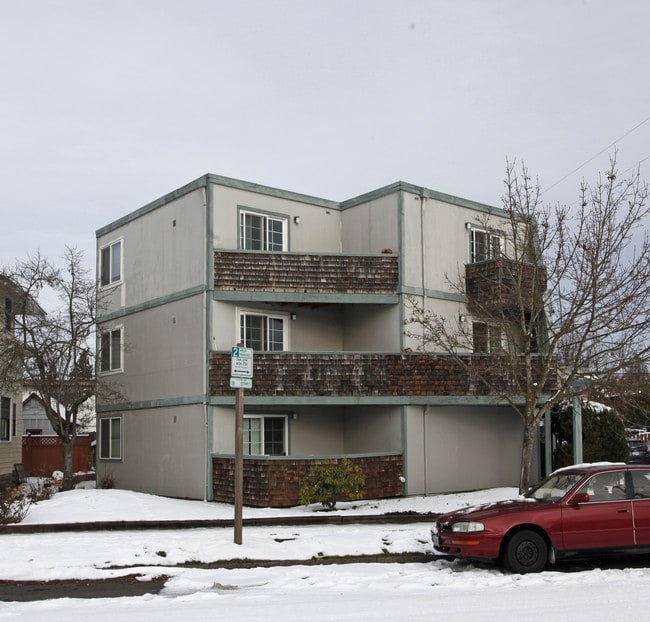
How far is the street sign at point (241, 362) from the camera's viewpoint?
13.1m

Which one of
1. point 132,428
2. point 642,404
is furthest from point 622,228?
point 132,428

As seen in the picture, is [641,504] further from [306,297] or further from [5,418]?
[5,418]

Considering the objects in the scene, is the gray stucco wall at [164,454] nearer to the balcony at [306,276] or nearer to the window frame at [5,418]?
the balcony at [306,276]

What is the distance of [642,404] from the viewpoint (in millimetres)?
20156

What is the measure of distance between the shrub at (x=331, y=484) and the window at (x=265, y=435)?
10.9 feet

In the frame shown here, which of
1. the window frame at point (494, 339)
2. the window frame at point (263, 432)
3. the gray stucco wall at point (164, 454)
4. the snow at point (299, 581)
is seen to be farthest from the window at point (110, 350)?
the window frame at point (494, 339)

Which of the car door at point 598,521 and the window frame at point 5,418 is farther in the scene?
the window frame at point 5,418

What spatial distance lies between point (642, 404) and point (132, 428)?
1372 cm

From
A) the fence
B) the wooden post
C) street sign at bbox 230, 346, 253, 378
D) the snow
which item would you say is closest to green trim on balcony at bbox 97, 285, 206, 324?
the snow

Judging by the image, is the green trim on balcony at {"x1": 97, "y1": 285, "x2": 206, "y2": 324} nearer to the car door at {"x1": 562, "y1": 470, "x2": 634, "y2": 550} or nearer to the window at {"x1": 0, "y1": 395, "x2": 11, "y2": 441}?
the window at {"x1": 0, "y1": 395, "x2": 11, "y2": 441}

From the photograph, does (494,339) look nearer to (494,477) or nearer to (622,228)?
(622,228)

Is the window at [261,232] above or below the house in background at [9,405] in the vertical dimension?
above

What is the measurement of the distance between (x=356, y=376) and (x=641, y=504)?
35.1 ft

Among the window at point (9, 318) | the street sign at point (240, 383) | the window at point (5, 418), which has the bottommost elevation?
the window at point (5, 418)
